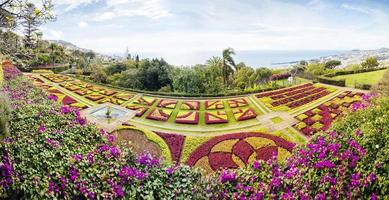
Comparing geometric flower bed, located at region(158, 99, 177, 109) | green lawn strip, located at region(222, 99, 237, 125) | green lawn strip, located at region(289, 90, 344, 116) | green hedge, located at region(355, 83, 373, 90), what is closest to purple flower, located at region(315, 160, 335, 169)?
green lawn strip, located at region(222, 99, 237, 125)

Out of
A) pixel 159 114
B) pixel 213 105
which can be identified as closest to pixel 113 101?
pixel 159 114

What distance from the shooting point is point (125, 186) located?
20.1ft

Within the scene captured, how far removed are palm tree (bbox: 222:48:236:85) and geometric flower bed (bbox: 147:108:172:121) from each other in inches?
761

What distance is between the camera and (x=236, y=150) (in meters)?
13.9

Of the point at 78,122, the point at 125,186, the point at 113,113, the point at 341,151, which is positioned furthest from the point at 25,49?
the point at 113,113

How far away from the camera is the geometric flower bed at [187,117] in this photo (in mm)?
18203

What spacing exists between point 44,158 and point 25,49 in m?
3.70

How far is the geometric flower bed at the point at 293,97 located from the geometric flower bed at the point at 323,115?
1.67 meters

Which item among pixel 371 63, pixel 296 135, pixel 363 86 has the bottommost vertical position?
pixel 296 135

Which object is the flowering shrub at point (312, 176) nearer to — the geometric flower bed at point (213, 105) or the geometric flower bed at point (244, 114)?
the geometric flower bed at point (244, 114)

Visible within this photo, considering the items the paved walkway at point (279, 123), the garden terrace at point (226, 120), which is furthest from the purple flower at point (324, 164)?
the paved walkway at point (279, 123)

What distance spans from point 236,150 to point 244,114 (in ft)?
20.0

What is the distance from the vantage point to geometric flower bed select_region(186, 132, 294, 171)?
13.0m

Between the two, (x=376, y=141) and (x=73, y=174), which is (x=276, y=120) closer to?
(x=376, y=141)
